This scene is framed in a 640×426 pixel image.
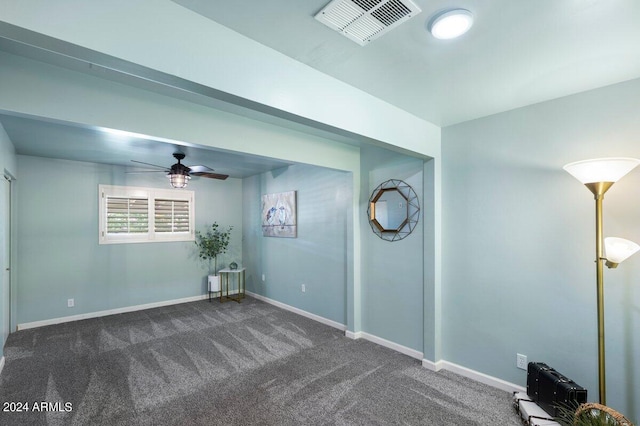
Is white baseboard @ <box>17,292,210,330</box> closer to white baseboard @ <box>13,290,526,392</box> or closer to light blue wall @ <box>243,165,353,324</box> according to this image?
white baseboard @ <box>13,290,526,392</box>

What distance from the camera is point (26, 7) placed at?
1.06 metres

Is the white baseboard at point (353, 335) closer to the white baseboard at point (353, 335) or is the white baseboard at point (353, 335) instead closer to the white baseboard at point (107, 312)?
the white baseboard at point (353, 335)

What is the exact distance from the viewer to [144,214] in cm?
538

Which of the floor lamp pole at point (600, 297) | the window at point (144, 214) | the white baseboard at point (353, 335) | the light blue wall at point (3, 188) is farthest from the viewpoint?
the window at point (144, 214)

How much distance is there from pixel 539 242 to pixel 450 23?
194cm

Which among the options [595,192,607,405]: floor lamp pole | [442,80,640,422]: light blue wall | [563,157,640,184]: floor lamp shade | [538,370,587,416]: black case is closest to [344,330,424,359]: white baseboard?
[442,80,640,422]: light blue wall

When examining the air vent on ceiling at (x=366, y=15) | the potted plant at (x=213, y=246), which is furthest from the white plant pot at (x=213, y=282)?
the air vent on ceiling at (x=366, y=15)

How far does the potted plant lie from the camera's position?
578 centimetres

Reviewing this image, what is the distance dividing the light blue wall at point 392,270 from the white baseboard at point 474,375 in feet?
0.87

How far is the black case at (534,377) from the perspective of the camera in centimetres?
236

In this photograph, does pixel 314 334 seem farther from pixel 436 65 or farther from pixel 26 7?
pixel 26 7

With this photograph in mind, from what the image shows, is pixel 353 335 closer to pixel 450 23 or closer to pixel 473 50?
pixel 473 50

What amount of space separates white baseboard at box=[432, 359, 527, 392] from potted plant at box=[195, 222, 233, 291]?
396cm

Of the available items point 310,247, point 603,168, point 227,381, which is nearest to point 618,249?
point 603,168
